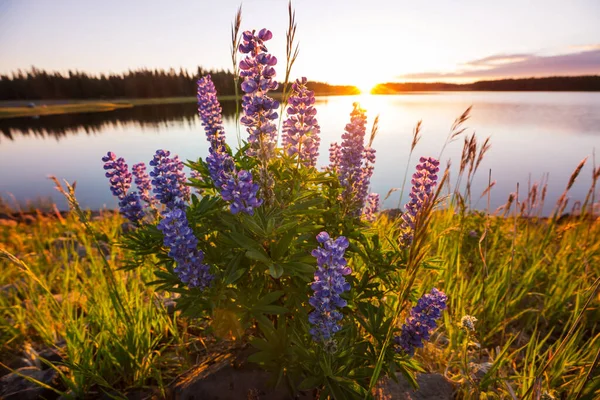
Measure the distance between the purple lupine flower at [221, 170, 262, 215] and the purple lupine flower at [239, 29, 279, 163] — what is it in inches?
10.5

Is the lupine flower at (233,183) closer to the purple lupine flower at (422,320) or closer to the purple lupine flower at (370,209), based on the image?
the purple lupine flower at (422,320)

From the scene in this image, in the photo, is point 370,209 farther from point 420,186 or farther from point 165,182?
point 165,182

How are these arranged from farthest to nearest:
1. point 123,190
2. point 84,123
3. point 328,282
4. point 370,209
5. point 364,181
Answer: point 84,123, point 370,209, point 364,181, point 123,190, point 328,282

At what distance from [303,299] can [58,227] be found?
8.69m

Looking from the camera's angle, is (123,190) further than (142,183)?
No

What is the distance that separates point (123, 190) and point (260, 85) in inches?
65.8

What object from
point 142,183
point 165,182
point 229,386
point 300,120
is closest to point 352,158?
point 300,120

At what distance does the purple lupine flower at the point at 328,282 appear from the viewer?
5.70 feet

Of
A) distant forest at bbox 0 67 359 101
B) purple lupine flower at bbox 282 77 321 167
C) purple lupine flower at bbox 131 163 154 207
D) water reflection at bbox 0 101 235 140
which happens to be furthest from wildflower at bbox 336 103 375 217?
distant forest at bbox 0 67 359 101

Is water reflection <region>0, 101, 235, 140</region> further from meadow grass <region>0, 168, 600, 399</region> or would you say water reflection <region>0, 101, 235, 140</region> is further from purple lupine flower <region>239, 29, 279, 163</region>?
purple lupine flower <region>239, 29, 279, 163</region>

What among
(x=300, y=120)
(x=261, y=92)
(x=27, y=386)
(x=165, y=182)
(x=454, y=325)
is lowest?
(x=27, y=386)

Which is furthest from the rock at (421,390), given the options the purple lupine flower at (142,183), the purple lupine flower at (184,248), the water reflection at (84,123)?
the water reflection at (84,123)

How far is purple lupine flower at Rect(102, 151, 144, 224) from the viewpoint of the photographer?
2.76 metres

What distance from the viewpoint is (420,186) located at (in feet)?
8.52
